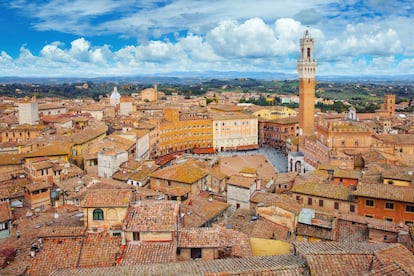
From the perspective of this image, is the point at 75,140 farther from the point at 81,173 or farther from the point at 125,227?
the point at 125,227

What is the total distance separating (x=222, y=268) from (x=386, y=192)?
15.9 m

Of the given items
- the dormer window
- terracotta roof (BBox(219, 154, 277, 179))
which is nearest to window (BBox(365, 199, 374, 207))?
the dormer window

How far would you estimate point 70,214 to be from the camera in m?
19.9

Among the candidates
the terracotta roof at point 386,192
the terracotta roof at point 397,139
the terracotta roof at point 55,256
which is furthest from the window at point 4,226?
the terracotta roof at point 397,139

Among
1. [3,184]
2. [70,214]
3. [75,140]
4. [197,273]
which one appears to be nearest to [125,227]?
[197,273]

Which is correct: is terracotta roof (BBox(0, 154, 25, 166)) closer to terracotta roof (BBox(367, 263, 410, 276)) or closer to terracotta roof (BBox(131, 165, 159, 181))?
terracotta roof (BBox(131, 165, 159, 181))

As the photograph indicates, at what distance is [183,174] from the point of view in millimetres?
31062

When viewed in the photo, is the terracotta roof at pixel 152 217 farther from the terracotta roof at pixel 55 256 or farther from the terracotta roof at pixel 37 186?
the terracotta roof at pixel 37 186

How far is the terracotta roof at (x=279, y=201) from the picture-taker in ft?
68.7

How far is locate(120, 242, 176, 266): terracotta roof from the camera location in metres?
12.6

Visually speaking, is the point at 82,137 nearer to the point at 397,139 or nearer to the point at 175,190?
the point at 175,190

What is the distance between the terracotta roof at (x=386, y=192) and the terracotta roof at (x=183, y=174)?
39.9ft

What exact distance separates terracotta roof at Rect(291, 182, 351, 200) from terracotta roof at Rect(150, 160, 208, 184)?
812 centimetres

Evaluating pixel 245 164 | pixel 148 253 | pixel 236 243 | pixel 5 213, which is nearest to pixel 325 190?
pixel 236 243
